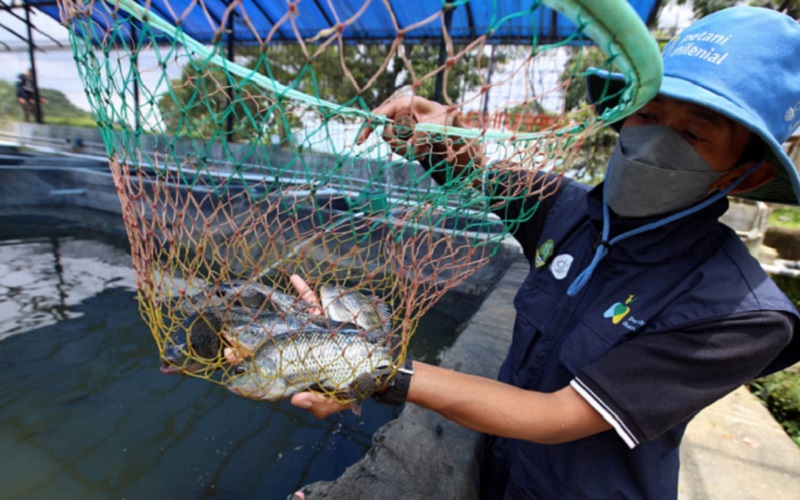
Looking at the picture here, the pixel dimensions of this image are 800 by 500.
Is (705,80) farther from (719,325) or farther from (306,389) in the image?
(306,389)

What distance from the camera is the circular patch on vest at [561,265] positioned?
5.50ft

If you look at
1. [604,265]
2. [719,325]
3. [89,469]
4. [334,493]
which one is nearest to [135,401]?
[89,469]

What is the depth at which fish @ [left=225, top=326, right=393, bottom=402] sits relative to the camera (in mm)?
1431

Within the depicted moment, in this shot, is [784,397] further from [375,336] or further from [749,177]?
[375,336]

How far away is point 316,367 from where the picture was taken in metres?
1.62

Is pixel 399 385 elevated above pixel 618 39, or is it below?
below

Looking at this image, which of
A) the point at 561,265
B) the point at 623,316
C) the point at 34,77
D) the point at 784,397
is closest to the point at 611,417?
the point at 623,316

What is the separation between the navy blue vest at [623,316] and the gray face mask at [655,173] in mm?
98

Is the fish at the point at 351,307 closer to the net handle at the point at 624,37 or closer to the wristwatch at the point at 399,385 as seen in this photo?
the wristwatch at the point at 399,385

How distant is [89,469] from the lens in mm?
2754

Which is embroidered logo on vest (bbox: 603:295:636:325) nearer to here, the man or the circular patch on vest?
the man

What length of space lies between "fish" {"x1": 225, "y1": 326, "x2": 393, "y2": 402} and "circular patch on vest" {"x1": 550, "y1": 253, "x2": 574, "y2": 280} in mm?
797

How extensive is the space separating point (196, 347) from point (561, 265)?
1.61 metres

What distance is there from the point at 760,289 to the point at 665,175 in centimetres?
44
